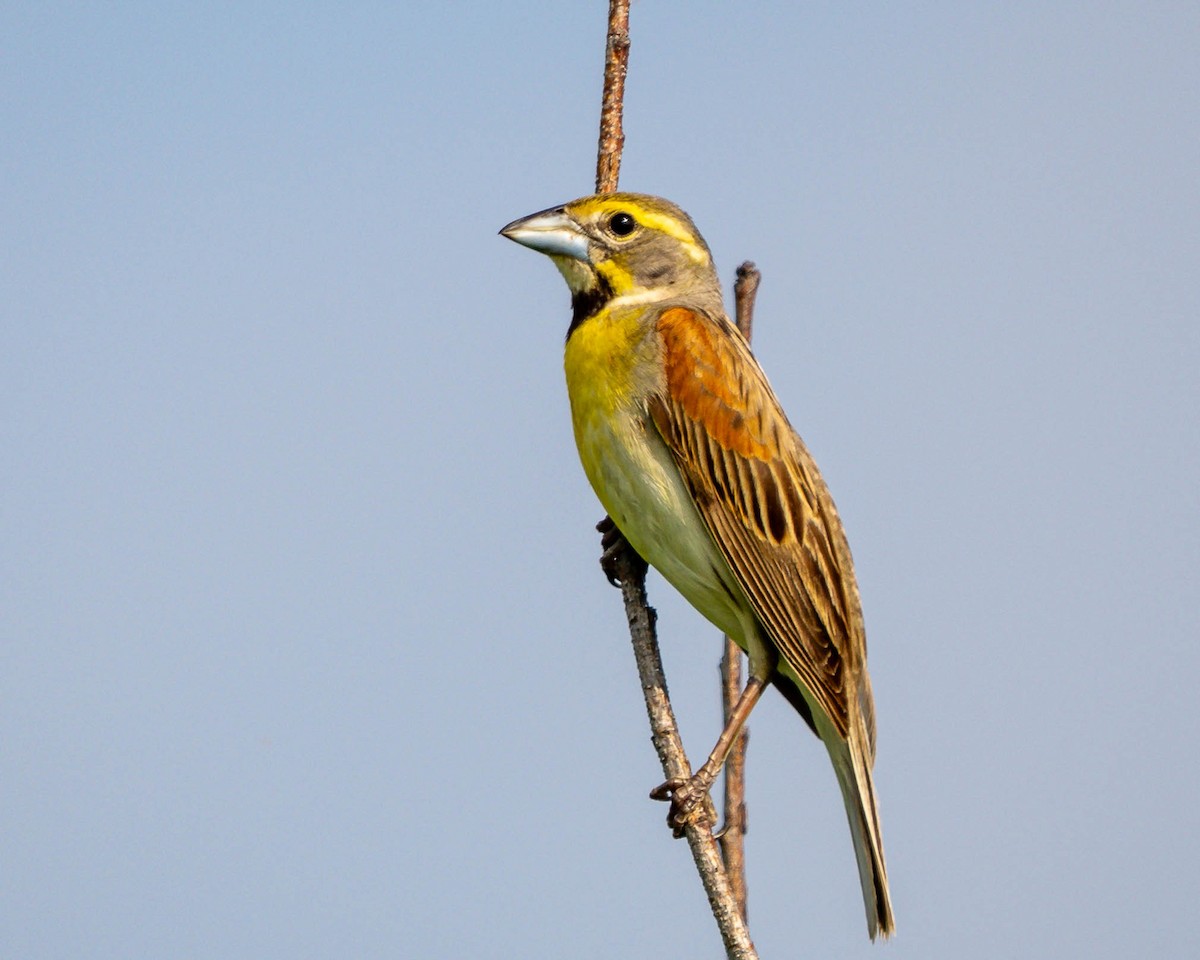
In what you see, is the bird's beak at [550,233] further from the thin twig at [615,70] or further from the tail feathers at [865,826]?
the tail feathers at [865,826]

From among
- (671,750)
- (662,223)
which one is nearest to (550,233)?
(662,223)

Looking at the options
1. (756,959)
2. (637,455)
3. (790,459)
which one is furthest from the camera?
(790,459)

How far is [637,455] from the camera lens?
4875mm

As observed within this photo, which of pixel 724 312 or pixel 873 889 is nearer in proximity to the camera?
pixel 873 889

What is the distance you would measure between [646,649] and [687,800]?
0.53 m

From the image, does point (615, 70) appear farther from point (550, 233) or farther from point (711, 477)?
point (711, 477)

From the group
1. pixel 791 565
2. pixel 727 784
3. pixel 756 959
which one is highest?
pixel 791 565

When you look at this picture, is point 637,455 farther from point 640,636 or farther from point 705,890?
point 705,890

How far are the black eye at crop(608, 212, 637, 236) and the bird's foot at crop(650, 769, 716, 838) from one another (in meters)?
1.90

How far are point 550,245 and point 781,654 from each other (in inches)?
63.8

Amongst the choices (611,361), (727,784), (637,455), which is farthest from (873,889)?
(611,361)

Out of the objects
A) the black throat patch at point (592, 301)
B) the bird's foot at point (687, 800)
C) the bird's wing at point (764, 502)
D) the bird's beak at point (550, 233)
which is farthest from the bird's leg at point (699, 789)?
the bird's beak at point (550, 233)

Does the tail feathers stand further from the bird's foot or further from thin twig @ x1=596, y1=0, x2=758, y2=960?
thin twig @ x1=596, y1=0, x2=758, y2=960

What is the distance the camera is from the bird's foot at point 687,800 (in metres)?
4.43
